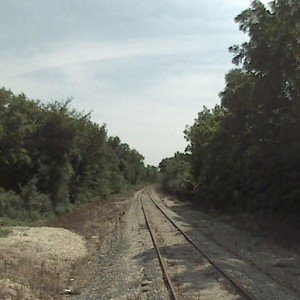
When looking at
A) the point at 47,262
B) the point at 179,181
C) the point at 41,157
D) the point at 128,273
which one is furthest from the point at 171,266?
the point at 179,181

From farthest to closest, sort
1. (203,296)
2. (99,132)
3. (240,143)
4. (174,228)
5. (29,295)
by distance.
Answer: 1. (99,132)
2. (240,143)
3. (174,228)
4. (29,295)
5. (203,296)

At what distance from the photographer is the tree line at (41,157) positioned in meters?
44.7

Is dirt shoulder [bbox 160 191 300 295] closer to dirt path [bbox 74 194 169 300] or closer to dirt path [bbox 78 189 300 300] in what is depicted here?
dirt path [bbox 78 189 300 300]

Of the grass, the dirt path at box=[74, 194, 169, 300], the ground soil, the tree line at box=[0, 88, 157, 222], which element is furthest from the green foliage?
the dirt path at box=[74, 194, 169, 300]

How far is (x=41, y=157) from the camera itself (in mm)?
51031

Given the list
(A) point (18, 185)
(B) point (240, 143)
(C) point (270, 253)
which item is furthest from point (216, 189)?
(C) point (270, 253)

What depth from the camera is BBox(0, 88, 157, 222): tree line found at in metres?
44.7

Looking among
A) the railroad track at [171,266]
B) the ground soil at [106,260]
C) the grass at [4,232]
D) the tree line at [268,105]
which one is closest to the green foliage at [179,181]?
the tree line at [268,105]

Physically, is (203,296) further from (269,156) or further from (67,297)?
(269,156)

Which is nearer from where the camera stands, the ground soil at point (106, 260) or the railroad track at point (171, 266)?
the railroad track at point (171, 266)

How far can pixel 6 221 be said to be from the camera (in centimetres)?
3444

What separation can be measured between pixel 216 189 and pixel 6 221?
19.7 meters

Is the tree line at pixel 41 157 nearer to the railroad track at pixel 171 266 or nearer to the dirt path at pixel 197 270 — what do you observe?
the railroad track at pixel 171 266

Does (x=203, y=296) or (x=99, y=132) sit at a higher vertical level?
(x=99, y=132)
